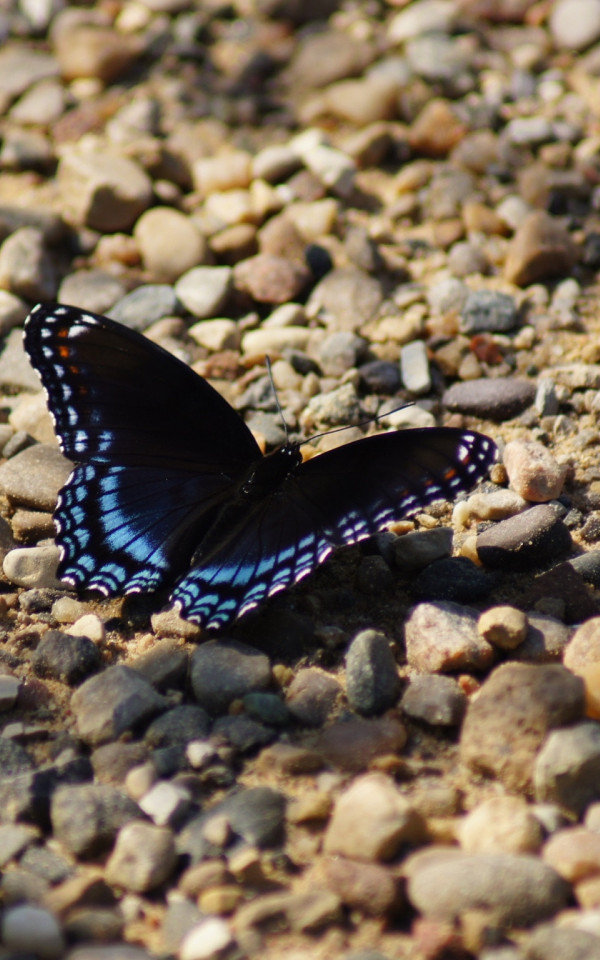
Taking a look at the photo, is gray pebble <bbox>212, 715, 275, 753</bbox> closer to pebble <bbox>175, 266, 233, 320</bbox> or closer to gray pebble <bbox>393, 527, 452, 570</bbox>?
gray pebble <bbox>393, 527, 452, 570</bbox>

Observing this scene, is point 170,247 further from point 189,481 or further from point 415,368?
point 189,481

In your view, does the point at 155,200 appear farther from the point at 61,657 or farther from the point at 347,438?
the point at 61,657

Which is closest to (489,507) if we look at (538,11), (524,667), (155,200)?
(524,667)

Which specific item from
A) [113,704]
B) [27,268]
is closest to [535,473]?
[113,704]

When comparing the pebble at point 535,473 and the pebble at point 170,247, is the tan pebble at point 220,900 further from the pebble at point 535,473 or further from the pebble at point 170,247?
the pebble at point 170,247

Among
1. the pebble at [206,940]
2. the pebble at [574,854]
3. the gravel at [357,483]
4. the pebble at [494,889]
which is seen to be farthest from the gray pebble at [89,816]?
the pebble at [574,854]

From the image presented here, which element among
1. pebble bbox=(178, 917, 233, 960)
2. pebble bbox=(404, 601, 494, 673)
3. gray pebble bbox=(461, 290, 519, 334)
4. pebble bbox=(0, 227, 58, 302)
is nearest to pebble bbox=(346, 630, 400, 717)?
pebble bbox=(404, 601, 494, 673)
